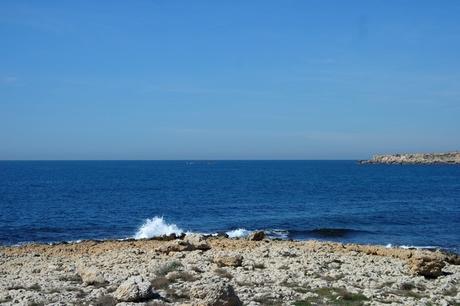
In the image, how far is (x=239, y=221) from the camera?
184ft

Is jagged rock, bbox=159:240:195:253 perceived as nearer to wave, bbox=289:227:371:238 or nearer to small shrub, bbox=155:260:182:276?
small shrub, bbox=155:260:182:276

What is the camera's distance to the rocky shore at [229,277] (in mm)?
15445

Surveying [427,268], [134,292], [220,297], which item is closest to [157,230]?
[427,268]

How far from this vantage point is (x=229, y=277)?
18828 mm

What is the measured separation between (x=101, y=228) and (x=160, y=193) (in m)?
44.8

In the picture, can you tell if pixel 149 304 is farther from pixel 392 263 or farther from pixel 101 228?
pixel 101 228

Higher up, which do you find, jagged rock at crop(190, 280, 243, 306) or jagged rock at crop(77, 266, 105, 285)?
jagged rock at crop(190, 280, 243, 306)

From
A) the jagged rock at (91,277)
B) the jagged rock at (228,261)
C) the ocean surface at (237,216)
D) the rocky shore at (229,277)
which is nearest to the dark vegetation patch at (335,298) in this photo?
the rocky shore at (229,277)

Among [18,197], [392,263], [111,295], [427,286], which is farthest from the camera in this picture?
[18,197]

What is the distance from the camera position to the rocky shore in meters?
15.4

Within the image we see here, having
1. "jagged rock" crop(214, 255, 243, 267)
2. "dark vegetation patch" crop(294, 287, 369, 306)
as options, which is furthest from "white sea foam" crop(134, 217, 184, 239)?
"dark vegetation patch" crop(294, 287, 369, 306)

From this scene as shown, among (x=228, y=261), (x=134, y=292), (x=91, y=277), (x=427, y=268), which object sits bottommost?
(x=427, y=268)

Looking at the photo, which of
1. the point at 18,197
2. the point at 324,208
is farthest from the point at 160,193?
the point at 324,208

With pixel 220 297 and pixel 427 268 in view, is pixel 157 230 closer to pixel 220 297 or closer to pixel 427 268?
pixel 427 268
